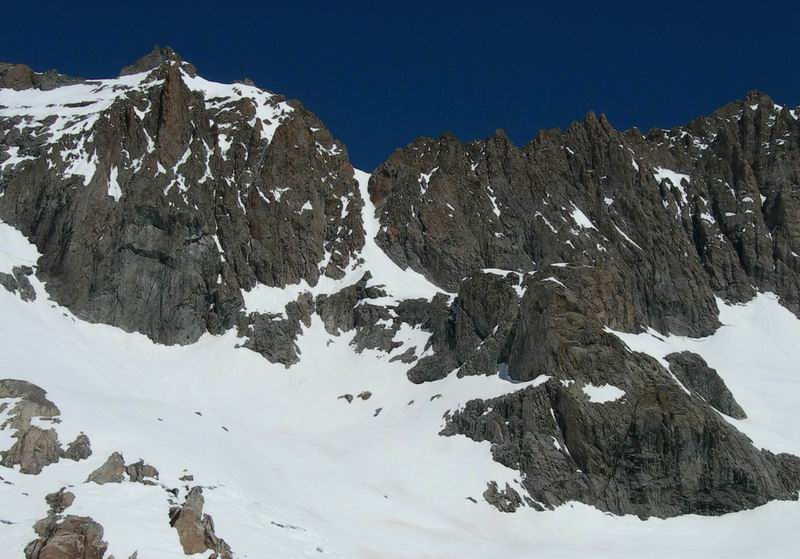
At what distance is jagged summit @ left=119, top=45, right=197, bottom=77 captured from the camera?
111m

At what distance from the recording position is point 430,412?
7025 centimetres

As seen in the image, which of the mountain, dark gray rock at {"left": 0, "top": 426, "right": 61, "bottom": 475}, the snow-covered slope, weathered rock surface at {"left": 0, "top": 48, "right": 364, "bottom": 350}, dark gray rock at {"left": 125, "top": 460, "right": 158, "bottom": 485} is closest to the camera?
dark gray rock at {"left": 0, "top": 426, "right": 61, "bottom": 475}

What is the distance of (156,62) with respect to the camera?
112 meters

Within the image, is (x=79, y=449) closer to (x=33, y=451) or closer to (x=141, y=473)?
(x=33, y=451)

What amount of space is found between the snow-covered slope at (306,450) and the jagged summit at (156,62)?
125 ft

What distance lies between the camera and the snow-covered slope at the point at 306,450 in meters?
38.4

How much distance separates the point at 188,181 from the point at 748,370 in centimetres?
6398

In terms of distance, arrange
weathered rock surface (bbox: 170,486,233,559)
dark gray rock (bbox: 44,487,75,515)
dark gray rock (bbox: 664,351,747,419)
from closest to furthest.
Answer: weathered rock surface (bbox: 170,486,233,559)
dark gray rock (bbox: 44,487,75,515)
dark gray rock (bbox: 664,351,747,419)

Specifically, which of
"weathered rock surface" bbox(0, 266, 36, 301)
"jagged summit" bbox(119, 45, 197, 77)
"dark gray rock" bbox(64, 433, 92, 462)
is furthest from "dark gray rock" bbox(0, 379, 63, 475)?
"jagged summit" bbox(119, 45, 197, 77)

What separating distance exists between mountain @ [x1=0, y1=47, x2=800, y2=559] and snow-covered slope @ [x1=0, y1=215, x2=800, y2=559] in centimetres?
29

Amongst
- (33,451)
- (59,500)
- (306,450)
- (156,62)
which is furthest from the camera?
(156,62)

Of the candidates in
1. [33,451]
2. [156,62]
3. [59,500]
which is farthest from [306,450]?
[156,62]

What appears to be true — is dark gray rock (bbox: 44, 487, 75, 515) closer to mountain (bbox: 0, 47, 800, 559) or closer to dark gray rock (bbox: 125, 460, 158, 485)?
mountain (bbox: 0, 47, 800, 559)

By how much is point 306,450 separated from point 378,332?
A: 76.7ft
